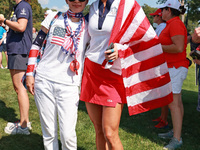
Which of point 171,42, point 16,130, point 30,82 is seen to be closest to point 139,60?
point 30,82

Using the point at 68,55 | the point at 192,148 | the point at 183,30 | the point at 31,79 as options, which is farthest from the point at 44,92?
the point at 192,148

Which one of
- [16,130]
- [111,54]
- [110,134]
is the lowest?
[16,130]

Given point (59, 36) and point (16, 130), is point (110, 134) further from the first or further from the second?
point (16, 130)

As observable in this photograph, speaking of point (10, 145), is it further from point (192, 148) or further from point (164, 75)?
point (192, 148)

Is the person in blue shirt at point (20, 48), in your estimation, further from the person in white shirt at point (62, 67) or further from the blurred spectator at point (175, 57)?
the blurred spectator at point (175, 57)

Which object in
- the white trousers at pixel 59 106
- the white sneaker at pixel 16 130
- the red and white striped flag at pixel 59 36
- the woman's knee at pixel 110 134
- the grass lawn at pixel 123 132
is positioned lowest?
the grass lawn at pixel 123 132

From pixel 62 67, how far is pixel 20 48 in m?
1.64

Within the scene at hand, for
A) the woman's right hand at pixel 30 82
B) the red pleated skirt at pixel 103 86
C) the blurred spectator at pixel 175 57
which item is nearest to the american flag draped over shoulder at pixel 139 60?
the red pleated skirt at pixel 103 86

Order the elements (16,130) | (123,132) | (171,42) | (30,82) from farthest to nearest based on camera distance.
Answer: (123,132), (16,130), (171,42), (30,82)

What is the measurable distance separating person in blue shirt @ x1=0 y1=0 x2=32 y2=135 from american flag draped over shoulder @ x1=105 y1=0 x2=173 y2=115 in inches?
77.2

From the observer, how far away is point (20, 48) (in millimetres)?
3945

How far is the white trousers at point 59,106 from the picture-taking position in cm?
261

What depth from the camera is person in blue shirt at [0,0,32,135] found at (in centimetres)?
379

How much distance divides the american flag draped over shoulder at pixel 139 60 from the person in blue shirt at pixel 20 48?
196 cm
